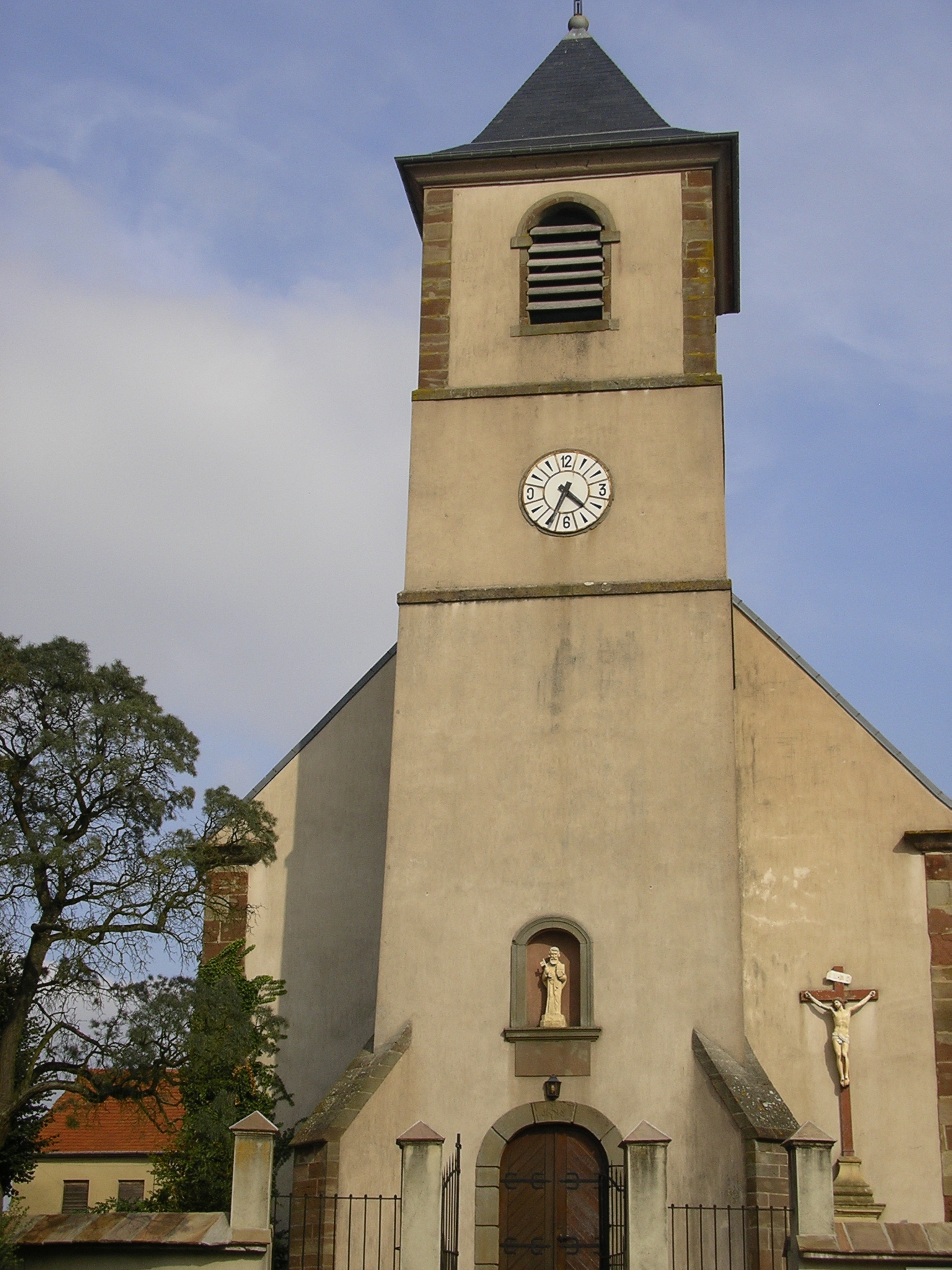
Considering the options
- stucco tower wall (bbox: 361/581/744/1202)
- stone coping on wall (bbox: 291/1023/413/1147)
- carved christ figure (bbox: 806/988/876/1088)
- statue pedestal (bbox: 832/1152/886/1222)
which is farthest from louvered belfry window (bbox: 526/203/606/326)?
statue pedestal (bbox: 832/1152/886/1222)

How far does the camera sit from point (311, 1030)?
1611 cm

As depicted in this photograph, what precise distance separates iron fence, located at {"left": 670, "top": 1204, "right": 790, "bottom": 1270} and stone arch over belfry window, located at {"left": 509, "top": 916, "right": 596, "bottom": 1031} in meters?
1.81

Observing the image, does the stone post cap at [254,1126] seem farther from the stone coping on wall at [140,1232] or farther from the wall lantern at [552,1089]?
the wall lantern at [552,1089]

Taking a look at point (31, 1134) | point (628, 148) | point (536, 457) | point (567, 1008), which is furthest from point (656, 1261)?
point (628, 148)

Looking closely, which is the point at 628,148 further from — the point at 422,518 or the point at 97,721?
the point at 97,721

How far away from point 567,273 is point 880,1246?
33.4ft

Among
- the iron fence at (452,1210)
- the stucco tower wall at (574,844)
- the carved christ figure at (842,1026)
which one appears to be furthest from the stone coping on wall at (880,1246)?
the carved christ figure at (842,1026)

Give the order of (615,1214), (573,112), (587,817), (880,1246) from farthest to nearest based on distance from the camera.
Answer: (573,112)
(587,817)
(615,1214)
(880,1246)

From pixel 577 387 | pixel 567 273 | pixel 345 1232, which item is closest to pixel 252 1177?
pixel 345 1232

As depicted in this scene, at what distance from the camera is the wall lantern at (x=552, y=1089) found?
45.3ft

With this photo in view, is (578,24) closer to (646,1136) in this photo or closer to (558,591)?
(558,591)

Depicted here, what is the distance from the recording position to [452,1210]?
13.4 metres

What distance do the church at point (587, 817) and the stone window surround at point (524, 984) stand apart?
2 centimetres

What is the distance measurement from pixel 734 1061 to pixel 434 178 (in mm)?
9764
